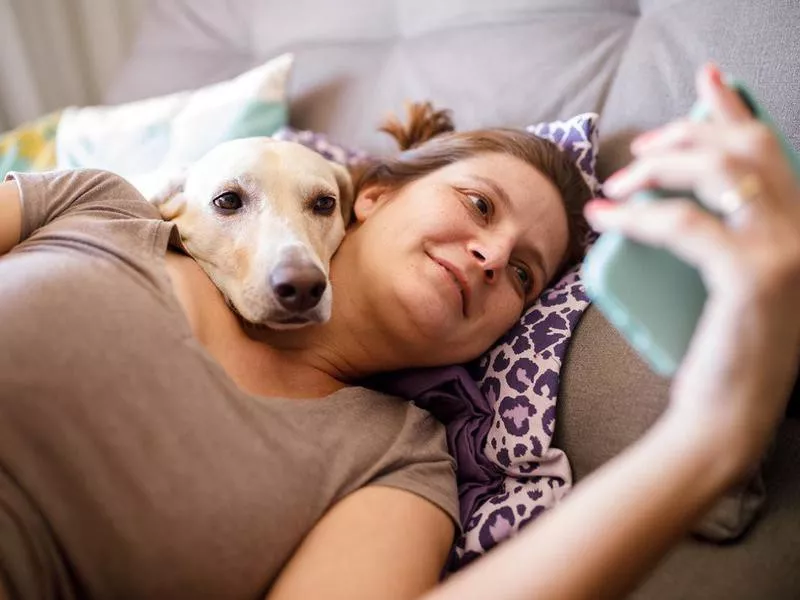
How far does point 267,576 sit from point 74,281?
1.52ft

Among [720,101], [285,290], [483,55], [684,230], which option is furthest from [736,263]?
[483,55]

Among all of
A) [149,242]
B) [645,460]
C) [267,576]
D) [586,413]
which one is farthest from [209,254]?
[645,460]

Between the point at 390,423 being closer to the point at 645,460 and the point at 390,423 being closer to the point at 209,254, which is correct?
the point at 209,254

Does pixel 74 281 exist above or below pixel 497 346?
above

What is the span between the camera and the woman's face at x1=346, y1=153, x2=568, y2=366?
1.10 m

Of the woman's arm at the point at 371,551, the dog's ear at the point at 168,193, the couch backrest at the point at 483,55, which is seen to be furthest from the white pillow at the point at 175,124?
the woman's arm at the point at 371,551

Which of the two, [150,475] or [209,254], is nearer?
[150,475]

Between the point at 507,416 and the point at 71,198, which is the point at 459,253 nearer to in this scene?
the point at 507,416

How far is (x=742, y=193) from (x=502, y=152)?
0.71 m

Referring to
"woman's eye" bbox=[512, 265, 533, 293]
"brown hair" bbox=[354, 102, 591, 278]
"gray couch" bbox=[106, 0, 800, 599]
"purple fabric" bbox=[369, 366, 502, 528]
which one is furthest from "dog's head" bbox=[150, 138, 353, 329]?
"gray couch" bbox=[106, 0, 800, 599]

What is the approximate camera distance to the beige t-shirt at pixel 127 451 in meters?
0.83

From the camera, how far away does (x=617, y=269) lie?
664 mm

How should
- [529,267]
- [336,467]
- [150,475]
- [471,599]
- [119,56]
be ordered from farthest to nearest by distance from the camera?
[119,56] → [529,267] → [336,467] → [150,475] → [471,599]

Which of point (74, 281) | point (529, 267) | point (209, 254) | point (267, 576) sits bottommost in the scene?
point (267, 576)
